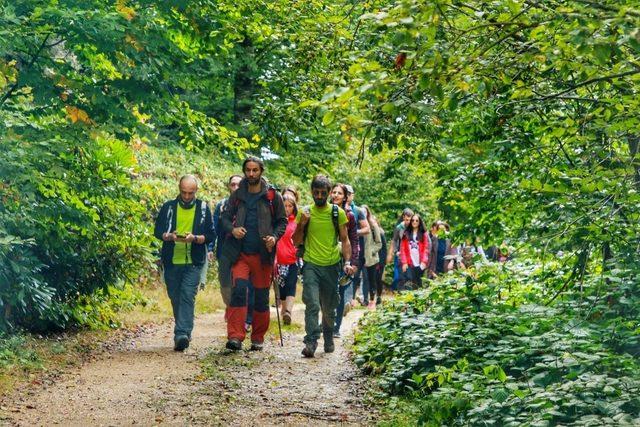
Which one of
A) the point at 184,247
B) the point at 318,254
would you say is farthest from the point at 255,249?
the point at 184,247

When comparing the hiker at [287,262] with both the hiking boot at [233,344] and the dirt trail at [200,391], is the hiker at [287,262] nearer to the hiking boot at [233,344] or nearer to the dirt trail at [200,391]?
the dirt trail at [200,391]

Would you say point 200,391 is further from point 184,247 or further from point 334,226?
point 334,226

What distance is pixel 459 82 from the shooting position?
5.39 metres

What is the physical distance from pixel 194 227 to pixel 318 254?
1.61 meters

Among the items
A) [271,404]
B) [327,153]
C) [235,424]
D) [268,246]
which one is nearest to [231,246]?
[268,246]

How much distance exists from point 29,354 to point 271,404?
3210 mm

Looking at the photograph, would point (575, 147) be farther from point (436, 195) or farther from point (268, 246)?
Answer: point (268, 246)

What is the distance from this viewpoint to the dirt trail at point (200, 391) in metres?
8.24

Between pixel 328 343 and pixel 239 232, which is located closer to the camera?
pixel 239 232

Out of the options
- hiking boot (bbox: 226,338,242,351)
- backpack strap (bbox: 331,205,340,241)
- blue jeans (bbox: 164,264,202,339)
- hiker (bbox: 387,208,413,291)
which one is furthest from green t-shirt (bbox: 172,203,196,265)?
hiker (bbox: 387,208,413,291)

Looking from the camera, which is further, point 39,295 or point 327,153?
point 327,153

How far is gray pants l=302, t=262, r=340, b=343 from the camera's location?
40.0 ft

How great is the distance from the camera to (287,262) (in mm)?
14422

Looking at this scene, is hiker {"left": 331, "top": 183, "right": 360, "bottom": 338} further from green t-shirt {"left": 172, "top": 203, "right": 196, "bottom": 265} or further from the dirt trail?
green t-shirt {"left": 172, "top": 203, "right": 196, "bottom": 265}
